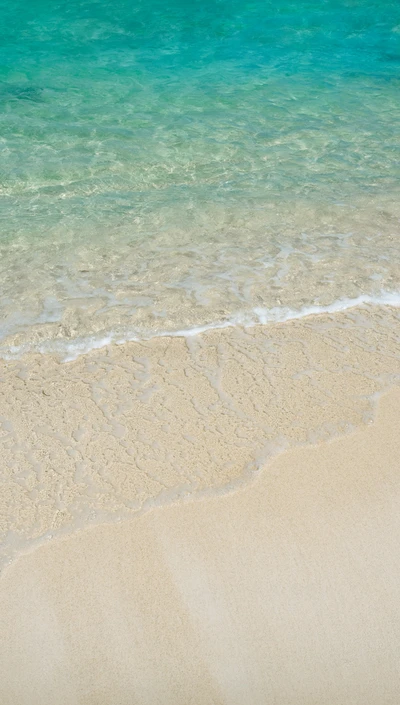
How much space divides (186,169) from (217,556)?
5535mm

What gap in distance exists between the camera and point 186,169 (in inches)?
301

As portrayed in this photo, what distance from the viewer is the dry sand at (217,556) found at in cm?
274

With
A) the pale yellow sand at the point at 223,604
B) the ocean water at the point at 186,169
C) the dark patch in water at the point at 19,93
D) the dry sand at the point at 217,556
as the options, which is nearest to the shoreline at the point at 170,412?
the dry sand at the point at 217,556

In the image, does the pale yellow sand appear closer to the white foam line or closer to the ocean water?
the white foam line

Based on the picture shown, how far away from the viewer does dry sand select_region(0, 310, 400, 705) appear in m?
2.74

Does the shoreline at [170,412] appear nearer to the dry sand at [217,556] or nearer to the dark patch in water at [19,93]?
the dry sand at [217,556]

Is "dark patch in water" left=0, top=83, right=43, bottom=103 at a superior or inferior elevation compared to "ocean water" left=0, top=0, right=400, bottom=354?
superior

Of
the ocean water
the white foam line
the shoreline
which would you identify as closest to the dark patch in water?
the ocean water

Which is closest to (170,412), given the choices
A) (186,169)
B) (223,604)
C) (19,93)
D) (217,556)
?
(217,556)

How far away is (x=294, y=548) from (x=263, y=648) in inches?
21.0

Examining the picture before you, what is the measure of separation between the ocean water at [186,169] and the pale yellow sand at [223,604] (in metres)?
1.82

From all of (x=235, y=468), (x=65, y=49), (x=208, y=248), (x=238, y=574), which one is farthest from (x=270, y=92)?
(x=238, y=574)

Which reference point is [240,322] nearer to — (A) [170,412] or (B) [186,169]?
(A) [170,412]

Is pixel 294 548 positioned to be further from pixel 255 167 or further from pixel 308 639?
pixel 255 167
